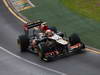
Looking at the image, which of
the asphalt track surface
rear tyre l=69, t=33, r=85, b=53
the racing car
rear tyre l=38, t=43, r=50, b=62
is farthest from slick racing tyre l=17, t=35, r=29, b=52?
rear tyre l=69, t=33, r=85, b=53

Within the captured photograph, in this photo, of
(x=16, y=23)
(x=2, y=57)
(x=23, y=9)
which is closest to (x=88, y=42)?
(x=2, y=57)

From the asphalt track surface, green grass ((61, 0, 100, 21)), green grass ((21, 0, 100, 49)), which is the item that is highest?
green grass ((61, 0, 100, 21))

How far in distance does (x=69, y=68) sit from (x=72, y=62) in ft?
2.99

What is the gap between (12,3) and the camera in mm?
38000

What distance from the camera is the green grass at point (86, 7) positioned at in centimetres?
3275

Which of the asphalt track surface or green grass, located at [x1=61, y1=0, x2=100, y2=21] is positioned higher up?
green grass, located at [x1=61, y1=0, x2=100, y2=21]

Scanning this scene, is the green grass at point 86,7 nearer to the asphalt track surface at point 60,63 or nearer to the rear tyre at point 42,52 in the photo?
the asphalt track surface at point 60,63

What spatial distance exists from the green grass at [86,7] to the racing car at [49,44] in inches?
206

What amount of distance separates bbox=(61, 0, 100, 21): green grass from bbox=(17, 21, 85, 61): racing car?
5.23 metres

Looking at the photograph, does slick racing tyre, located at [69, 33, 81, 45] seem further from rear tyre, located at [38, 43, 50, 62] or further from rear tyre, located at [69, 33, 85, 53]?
rear tyre, located at [38, 43, 50, 62]

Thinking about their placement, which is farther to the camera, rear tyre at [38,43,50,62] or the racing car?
the racing car

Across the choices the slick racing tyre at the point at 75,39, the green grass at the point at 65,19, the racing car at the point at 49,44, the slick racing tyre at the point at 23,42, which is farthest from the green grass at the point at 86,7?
the slick racing tyre at the point at 23,42

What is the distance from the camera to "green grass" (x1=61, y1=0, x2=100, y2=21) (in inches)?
1289

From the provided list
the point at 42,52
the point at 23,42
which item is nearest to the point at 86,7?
the point at 23,42
